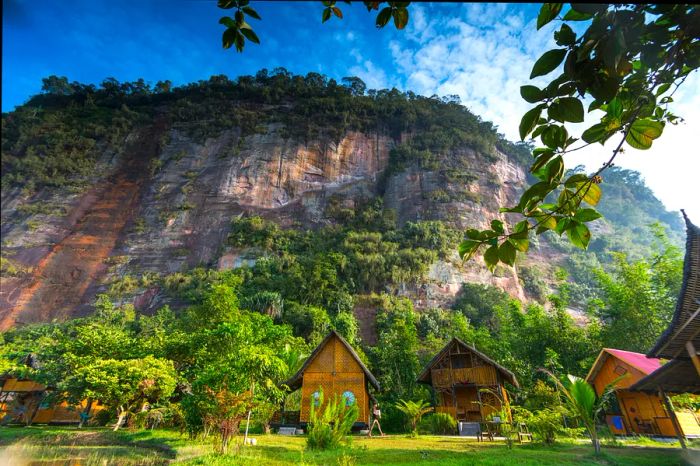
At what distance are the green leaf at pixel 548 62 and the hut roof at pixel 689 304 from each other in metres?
7.89

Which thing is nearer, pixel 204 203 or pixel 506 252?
pixel 506 252

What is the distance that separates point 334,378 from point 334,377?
0.05 m

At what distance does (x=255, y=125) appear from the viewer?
59.0 m

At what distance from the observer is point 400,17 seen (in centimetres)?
153

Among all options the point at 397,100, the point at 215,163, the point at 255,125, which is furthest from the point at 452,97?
the point at 215,163

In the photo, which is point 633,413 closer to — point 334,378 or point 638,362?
point 638,362

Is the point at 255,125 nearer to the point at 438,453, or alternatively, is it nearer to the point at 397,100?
the point at 397,100

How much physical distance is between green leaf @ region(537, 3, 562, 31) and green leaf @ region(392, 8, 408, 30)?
56 cm

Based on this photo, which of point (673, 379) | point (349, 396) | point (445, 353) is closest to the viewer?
point (673, 379)

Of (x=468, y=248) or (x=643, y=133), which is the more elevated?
(x=643, y=133)

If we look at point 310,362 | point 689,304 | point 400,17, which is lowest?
point 400,17

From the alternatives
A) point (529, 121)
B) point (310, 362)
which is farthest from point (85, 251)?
point (529, 121)

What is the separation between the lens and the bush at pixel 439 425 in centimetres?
1727

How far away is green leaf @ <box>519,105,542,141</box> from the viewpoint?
138 cm
